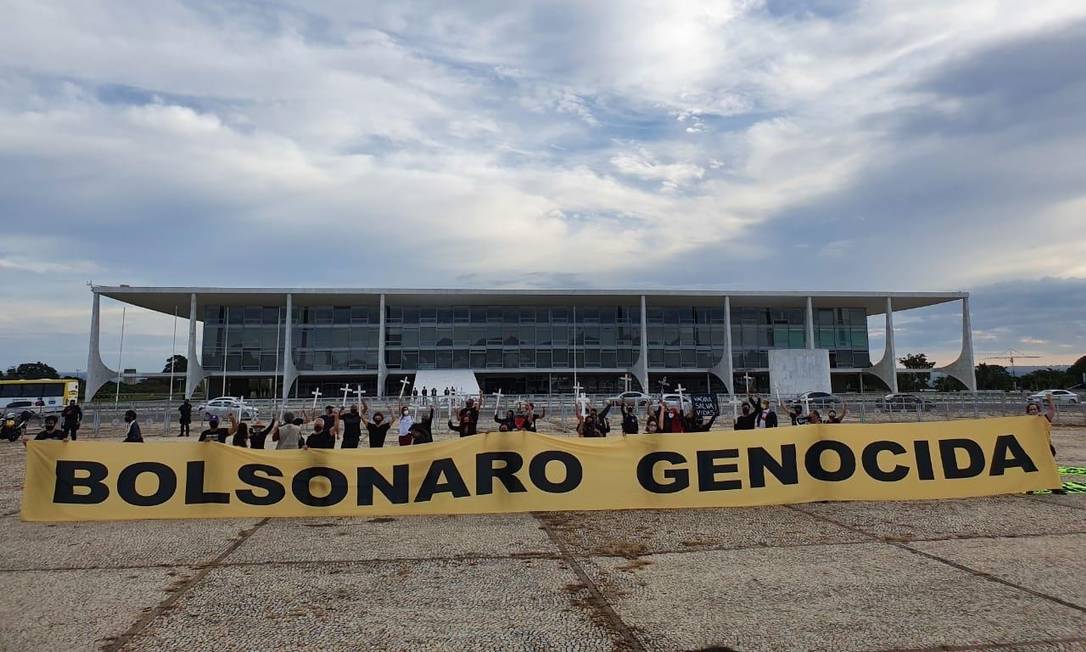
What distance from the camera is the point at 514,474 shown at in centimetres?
1038

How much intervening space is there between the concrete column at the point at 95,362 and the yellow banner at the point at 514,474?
192 feet

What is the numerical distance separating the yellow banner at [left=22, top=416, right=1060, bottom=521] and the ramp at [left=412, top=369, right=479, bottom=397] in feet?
150

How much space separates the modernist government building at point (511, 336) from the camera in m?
62.7

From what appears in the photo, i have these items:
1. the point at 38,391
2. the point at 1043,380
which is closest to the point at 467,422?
the point at 38,391

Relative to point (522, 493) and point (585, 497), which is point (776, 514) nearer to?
point (585, 497)

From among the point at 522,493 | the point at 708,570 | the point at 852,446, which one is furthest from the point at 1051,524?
the point at 522,493

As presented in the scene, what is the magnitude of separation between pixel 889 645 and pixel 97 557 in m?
8.04

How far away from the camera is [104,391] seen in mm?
101250

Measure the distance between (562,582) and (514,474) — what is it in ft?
12.3

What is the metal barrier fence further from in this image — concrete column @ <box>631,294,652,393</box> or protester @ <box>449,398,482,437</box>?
concrete column @ <box>631,294,652,393</box>

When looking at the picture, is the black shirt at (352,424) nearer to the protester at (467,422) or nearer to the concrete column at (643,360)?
the protester at (467,422)

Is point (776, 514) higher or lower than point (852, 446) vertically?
lower

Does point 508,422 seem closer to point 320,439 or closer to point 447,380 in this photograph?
point 320,439

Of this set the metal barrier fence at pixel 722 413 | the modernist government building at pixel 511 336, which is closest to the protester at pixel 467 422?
the metal barrier fence at pixel 722 413
